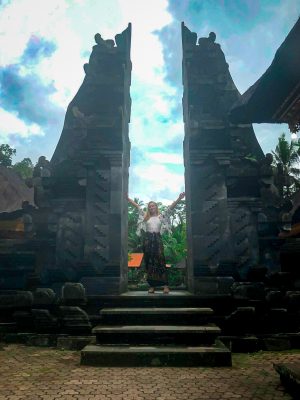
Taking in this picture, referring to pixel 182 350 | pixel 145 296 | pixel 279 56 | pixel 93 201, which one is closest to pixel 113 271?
pixel 145 296

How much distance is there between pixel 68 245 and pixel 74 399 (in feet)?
13.1

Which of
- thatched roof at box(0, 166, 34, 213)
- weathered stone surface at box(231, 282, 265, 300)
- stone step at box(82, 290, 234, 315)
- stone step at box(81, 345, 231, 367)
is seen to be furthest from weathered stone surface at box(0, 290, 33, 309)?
thatched roof at box(0, 166, 34, 213)

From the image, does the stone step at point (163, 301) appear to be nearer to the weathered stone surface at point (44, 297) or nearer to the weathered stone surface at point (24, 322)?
the weathered stone surface at point (44, 297)

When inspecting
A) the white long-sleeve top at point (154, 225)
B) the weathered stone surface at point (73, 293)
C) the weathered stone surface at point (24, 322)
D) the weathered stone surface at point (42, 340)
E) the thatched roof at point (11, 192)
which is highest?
the thatched roof at point (11, 192)

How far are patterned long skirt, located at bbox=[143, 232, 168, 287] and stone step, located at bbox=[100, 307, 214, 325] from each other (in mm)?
2024

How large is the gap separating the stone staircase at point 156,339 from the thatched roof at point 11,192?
14775mm

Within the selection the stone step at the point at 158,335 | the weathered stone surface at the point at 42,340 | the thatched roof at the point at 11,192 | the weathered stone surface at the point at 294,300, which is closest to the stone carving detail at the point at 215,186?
the weathered stone surface at the point at 294,300

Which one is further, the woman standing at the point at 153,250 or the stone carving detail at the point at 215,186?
the woman standing at the point at 153,250

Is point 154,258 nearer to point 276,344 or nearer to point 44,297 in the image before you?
point 44,297

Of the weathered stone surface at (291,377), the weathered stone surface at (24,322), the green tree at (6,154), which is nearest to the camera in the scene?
the weathered stone surface at (291,377)

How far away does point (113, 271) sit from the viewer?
628cm

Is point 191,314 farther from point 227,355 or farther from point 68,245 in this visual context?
point 68,245

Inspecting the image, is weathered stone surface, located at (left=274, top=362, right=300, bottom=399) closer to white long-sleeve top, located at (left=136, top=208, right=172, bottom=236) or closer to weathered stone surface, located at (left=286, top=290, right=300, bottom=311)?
weathered stone surface, located at (left=286, top=290, right=300, bottom=311)

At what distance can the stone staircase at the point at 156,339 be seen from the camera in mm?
4137
